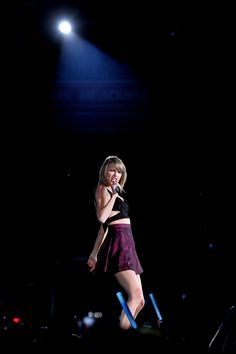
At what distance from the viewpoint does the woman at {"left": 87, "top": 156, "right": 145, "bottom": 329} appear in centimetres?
454

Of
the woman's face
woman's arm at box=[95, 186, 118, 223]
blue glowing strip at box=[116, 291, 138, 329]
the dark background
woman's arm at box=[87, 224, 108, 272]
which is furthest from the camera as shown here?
the dark background

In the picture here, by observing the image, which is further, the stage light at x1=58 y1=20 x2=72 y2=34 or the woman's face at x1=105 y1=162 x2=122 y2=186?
the stage light at x1=58 y1=20 x2=72 y2=34

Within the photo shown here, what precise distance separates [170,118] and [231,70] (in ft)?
4.06

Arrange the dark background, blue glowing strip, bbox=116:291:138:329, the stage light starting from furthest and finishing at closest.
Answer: the stage light
the dark background
blue glowing strip, bbox=116:291:138:329

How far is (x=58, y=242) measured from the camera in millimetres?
7852

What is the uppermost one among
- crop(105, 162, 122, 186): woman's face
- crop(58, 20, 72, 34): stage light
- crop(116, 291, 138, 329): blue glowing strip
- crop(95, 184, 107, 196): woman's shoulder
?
crop(58, 20, 72, 34): stage light

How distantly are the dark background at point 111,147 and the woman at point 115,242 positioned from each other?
2.78 m

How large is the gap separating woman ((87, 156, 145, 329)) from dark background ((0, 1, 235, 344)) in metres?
2.78

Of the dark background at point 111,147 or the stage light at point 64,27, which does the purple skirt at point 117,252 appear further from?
the stage light at point 64,27

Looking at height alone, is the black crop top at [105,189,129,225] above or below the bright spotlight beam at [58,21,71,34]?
below

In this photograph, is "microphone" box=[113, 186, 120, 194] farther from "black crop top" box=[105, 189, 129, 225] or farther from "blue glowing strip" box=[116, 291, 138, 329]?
"blue glowing strip" box=[116, 291, 138, 329]

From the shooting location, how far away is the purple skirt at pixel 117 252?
4.58 meters

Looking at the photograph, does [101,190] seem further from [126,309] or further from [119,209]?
[126,309]

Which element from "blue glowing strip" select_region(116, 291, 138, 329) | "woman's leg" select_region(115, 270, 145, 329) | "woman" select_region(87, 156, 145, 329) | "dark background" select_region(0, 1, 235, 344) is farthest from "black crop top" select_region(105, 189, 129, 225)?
"dark background" select_region(0, 1, 235, 344)
